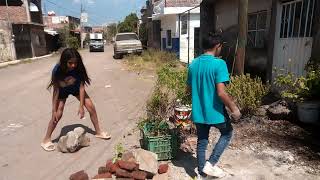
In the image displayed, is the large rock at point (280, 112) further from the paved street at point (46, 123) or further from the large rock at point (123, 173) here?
the large rock at point (123, 173)

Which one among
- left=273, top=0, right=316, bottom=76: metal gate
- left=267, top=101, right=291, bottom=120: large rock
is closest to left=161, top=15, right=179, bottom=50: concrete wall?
left=273, top=0, right=316, bottom=76: metal gate

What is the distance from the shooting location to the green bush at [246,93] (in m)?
5.75

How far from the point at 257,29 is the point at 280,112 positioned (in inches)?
184

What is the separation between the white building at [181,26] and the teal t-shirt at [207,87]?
14.0 meters

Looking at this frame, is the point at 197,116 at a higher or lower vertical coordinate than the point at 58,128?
higher

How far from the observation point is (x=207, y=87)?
3582 mm

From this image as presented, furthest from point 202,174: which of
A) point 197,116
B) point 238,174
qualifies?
point 197,116

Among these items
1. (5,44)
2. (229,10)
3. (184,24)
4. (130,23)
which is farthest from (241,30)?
(130,23)

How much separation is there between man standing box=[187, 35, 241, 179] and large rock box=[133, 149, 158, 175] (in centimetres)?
60

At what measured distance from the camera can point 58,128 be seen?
630cm

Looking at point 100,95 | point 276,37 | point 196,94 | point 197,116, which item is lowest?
point 100,95

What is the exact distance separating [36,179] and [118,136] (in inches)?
73.0

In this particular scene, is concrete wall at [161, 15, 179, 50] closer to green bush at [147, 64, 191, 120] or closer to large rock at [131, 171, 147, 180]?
green bush at [147, 64, 191, 120]

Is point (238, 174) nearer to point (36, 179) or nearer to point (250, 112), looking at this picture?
point (250, 112)
